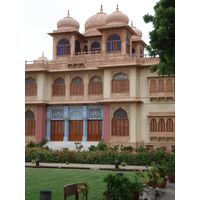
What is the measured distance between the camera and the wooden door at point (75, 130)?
2637 centimetres

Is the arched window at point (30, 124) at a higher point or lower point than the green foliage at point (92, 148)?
higher

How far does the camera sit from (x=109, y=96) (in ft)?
82.5

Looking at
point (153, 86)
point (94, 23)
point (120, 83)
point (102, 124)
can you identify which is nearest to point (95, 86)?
point (120, 83)

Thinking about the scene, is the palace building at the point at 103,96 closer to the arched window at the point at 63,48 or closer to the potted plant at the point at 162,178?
the arched window at the point at 63,48

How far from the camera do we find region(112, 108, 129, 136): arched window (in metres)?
24.7

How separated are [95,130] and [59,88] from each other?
4967mm

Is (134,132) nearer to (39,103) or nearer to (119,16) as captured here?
(39,103)

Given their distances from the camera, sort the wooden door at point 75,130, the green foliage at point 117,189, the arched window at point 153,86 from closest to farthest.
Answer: the green foliage at point 117,189, the arched window at point 153,86, the wooden door at point 75,130

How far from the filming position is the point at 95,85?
26.4 metres

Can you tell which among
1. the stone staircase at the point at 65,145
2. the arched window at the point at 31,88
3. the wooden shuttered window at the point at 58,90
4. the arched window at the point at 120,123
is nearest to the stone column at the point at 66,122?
the stone staircase at the point at 65,145

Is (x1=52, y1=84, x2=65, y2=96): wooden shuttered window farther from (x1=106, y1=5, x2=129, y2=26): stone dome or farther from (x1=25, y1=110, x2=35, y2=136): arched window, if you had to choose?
(x1=106, y1=5, x2=129, y2=26): stone dome

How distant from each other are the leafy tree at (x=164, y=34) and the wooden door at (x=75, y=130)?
15.8m

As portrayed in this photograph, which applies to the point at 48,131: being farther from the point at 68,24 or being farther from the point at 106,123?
the point at 68,24

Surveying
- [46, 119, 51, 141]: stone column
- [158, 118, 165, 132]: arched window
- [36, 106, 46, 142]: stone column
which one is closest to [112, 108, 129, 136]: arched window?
[158, 118, 165, 132]: arched window
